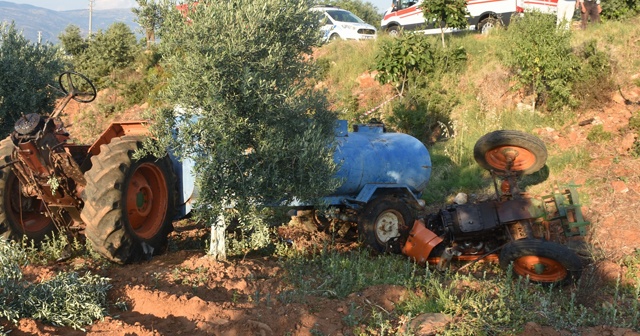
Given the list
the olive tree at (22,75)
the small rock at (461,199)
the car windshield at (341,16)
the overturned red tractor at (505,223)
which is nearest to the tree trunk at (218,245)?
the overturned red tractor at (505,223)

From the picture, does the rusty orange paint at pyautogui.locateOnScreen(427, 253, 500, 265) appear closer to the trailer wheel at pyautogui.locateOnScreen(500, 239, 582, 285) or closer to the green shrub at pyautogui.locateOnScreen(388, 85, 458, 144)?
the trailer wheel at pyautogui.locateOnScreen(500, 239, 582, 285)

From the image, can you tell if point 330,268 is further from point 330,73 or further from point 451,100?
point 330,73

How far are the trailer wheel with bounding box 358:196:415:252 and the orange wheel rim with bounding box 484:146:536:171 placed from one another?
1.53 meters

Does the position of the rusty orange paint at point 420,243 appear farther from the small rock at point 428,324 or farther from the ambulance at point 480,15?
the ambulance at point 480,15

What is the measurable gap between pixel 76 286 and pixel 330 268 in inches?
116

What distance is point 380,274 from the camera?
7238mm

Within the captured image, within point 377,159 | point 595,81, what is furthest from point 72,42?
point 595,81

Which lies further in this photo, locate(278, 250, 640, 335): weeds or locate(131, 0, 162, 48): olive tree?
locate(131, 0, 162, 48): olive tree

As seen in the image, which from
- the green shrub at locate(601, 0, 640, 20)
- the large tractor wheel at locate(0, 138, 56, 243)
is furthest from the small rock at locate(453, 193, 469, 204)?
the green shrub at locate(601, 0, 640, 20)

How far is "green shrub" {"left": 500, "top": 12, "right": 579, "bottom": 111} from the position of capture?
12.7 metres

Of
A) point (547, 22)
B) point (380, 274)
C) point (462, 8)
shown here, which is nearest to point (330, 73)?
point (462, 8)

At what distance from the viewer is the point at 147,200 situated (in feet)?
24.3

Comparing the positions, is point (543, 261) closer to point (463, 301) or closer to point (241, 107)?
point (463, 301)

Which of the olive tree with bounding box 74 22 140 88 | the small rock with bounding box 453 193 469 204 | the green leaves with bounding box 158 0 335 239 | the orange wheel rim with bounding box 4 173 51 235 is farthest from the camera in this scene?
the olive tree with bounding box 74 22 140 88
